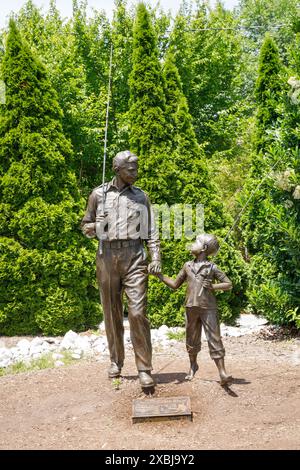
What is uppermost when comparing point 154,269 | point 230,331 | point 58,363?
point 154,269

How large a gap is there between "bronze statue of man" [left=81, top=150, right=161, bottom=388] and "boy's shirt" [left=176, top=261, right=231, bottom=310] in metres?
0.30

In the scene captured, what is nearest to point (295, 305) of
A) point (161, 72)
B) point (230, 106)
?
point (161, 72)

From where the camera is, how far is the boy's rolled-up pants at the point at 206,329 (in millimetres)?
4836

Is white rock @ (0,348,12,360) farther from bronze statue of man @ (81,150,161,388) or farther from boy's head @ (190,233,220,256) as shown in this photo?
boy's head @ (190,233,220,256)

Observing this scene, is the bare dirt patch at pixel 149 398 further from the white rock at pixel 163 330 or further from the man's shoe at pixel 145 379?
the white rock at pixel 163 330

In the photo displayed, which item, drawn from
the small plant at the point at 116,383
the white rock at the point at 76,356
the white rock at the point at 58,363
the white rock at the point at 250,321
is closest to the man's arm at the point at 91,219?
the small plant at the point at 116,383

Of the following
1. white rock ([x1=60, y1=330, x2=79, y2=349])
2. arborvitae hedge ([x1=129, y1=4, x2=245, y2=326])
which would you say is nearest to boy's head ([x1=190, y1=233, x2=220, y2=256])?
white rock ([x1=60, y1=330, x2=79, y2=349])

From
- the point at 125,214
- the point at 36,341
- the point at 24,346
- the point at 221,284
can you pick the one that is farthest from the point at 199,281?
the point at 36,341

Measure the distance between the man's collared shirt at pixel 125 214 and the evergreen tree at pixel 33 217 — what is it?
3.48 metres

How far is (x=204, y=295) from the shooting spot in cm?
489

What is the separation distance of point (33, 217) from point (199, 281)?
14.0 ft

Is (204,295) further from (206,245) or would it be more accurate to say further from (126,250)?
(126,250)

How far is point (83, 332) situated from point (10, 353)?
4.86 feet

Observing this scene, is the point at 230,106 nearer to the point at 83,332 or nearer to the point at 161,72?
the point at 161,72
